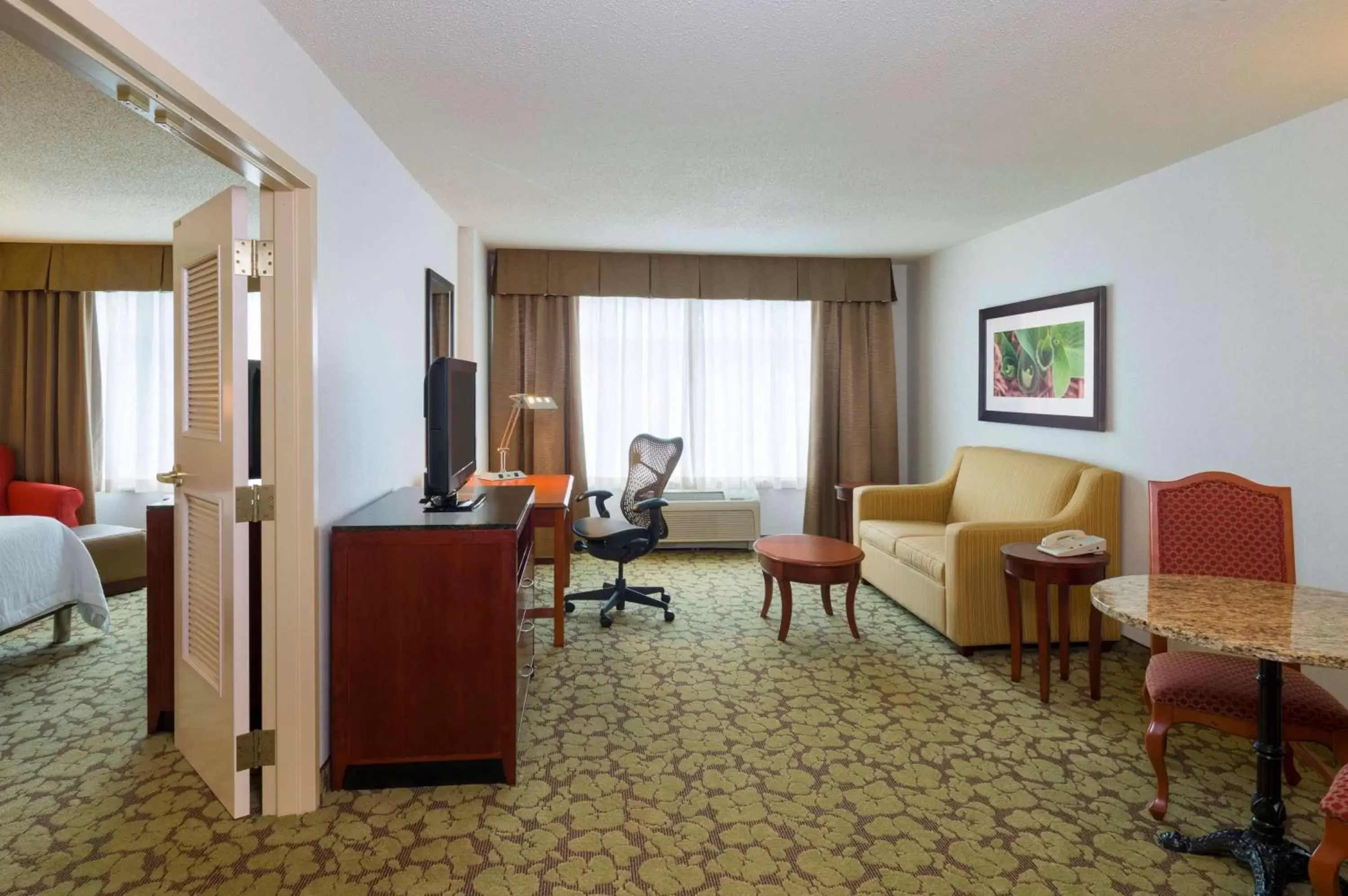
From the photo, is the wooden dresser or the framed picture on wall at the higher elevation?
the framed picture on wall

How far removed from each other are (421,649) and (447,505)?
592mm

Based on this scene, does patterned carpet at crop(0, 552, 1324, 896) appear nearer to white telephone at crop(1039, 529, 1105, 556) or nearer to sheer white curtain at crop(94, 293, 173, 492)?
white telephone at crop(1039, 529, 1105, 556)

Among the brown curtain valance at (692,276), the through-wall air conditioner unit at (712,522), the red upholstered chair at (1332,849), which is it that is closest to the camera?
the red upholstered chair at (1332,849)

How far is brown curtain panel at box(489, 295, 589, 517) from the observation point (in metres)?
6.10

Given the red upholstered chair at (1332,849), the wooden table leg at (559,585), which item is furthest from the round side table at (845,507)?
the red upholstered chair at (1332,849)

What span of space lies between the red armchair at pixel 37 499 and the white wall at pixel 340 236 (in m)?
2.97

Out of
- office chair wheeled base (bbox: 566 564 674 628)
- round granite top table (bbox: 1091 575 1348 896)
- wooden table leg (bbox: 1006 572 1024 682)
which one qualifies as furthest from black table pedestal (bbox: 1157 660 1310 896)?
office chair wheeled base (bbox: 566 564 674 628)

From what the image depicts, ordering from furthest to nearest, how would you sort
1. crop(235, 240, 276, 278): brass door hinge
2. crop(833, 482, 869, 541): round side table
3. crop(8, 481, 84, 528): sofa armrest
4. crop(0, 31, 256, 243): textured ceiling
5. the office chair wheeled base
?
crop(833, 482, 869, 541): round side table → crop(8, 481, 84, 528): sofa armrest → the office chair wheeled base → crop(0, 31, 256, 243): textured ceiling → crop(235, 240, 276, 278): brass door hinge

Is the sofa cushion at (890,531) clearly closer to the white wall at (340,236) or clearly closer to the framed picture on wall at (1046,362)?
the framed picture on wall at (1046,362)

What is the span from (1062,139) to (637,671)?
121 inches

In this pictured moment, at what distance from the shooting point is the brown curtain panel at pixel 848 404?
6434mm

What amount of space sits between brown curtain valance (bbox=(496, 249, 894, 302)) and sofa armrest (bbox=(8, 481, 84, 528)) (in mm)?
3244

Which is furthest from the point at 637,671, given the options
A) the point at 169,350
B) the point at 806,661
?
the point at 169,350

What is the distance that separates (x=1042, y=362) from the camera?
15.5 feet
